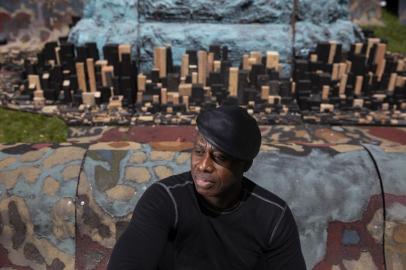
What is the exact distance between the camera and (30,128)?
4930 millimetres

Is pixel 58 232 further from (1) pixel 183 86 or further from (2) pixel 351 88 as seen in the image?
(2) pixel 351 88

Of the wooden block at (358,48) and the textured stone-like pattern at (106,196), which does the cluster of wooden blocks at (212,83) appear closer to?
the wooden block at (358,48)

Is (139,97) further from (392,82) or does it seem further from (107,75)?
(392,82)

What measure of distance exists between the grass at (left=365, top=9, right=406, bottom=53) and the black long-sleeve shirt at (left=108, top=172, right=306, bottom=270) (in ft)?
21.5

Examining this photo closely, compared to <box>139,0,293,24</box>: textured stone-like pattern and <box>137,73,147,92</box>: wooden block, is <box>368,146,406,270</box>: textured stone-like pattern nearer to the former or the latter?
<box>137,73,147,92</box>: wooden block

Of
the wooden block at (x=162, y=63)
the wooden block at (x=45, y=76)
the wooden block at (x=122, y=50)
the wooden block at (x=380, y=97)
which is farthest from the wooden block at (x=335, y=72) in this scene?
the wooden block at (x=45, y=76)

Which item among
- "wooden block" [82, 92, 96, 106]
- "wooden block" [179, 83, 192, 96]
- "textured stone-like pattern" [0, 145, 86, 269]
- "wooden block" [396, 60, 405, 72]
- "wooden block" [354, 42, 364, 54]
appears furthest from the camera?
"wooden block" [396, 60, 405, 72]

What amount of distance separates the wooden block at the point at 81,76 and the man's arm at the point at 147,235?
11.4ft

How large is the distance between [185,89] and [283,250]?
3.21 meters

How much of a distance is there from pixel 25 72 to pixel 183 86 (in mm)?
2154

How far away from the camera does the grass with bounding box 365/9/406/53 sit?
8130mm

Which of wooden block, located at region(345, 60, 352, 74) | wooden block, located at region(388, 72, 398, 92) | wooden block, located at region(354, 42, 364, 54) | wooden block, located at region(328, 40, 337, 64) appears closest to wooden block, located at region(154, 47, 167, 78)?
wooden block, located at region(328, 40, 337, 64)

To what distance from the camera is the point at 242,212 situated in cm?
209

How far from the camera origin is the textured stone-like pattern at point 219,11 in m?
5.61
